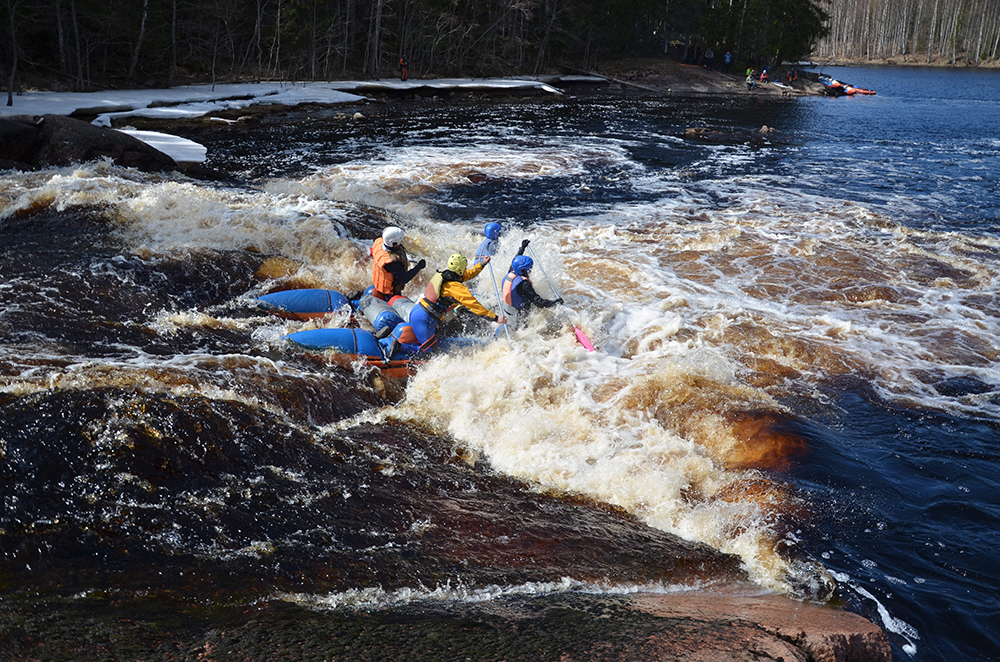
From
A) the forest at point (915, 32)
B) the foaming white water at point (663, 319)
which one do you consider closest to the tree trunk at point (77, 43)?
the foaming white water at point (663, 319)

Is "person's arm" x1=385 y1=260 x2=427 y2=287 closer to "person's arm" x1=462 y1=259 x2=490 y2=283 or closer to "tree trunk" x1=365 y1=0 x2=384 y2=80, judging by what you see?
"person's arm" x1=462 y1=259 x2=490 y2=283

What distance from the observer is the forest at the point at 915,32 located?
83562 millimetres

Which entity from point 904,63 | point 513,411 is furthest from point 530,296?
point 904,63

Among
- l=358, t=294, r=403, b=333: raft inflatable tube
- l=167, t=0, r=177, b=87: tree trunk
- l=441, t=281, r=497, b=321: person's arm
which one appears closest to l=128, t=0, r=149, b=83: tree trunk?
l=167, t=0, r=177, b=87: tree trunk

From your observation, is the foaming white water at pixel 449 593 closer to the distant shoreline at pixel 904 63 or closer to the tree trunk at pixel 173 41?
the tree trunk at pixel 173 41

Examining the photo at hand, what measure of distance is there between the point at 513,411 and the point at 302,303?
356 centimetres

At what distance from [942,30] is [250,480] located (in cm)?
11107

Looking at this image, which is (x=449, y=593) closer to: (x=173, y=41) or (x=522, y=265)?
(x=522, y=265)

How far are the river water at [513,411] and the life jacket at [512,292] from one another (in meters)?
0.40

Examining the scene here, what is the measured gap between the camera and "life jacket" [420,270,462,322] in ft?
27.5

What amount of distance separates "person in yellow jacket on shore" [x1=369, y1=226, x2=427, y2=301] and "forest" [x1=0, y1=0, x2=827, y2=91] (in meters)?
18.0

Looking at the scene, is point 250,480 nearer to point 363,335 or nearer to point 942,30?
point 363,335

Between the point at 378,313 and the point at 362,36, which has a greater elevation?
the point at 362,36

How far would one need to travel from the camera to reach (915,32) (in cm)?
9456
